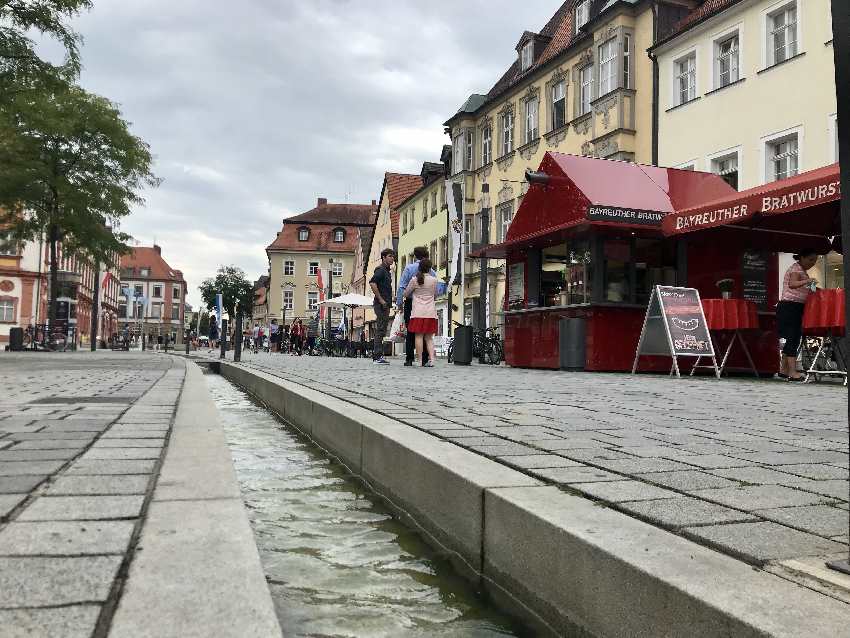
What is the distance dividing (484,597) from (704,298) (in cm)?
1148

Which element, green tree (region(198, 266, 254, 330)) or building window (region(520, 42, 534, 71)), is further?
green tree (region(198, 266, 254, 330))

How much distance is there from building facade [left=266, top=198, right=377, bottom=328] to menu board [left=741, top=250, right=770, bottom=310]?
77199mm

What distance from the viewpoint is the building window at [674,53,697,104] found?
22547 millimetres

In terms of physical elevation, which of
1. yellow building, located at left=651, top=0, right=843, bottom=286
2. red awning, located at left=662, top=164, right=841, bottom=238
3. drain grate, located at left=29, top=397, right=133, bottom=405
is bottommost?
drain grate, located at left=29, top=397, right=133, bottom=405

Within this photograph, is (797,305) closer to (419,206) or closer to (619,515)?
(619,515)

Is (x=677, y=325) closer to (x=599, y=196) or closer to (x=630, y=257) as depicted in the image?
(x=630, y=257)

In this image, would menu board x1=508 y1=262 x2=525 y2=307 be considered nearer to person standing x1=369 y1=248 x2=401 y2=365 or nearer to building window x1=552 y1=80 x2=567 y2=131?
person standing x1=369 y1=248 x2=401 y2=365

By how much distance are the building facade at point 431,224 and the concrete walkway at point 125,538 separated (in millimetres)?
33178

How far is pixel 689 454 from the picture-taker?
347 cm

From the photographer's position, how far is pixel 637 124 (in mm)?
24219

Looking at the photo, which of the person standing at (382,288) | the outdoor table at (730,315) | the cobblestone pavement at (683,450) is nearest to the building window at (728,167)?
the outdoor table at (730,315)

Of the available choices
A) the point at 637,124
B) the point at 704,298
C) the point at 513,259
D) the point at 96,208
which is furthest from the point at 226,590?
the point at 96,208

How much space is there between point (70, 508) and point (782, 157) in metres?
19.8

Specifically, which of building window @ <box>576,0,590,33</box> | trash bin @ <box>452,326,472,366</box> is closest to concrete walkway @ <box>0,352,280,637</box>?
trash bin @ <box>452,326,472,366</box>
